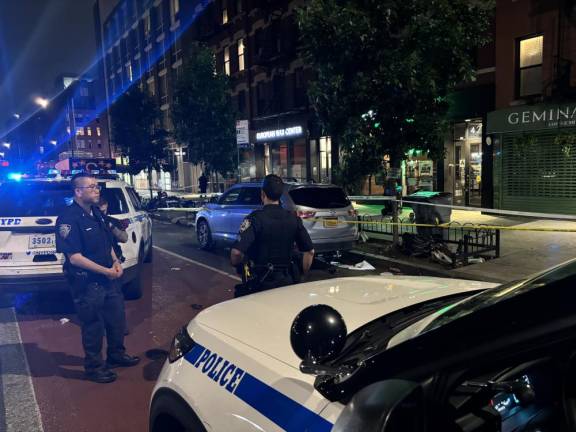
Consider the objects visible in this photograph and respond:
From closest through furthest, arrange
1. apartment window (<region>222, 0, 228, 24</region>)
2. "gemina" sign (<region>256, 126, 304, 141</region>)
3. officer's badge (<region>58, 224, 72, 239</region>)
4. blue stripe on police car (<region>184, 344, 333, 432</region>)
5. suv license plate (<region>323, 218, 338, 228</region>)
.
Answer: blue stripe on police car (<region>184, 344, 333, 432</region>), officer's badge (<region>58, 224, 72, 239</region>), suv license plate (<region>323, 218, 338, 228</region>), "gemina" sign (<region>256, 126, 304, 141</region>), apartment window (<region>222, 0, 228, 24</region>)

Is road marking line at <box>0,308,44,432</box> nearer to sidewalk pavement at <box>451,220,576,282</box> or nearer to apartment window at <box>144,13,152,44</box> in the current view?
sidewalk pavement at <box>451,220,576,282</box>

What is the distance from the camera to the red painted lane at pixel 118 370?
152 inches

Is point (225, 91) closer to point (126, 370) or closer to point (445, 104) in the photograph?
point (445, 104)

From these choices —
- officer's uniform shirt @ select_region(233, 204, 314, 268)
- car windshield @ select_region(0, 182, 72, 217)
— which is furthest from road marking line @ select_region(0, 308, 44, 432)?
officer's uniform shirt @ select_region(233, 204, 314, 268)

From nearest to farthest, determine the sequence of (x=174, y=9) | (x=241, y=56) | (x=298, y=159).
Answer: (x=298, y=159)
(x=241, y=56)
(x=174, y=9)

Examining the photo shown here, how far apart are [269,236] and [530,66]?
14179 mm

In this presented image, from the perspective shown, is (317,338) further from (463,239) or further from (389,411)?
(463,239)

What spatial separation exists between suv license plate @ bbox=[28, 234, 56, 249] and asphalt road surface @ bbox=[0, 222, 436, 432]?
0.99 metres

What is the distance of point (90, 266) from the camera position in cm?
436

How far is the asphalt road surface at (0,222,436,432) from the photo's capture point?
3885 mm

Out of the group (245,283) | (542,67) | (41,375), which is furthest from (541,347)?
(542,67)

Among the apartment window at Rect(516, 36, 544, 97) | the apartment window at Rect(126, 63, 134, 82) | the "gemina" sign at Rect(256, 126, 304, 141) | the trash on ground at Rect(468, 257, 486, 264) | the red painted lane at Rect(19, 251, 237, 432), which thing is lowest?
the red painted lane at Rect(19, 251, 237, 432)

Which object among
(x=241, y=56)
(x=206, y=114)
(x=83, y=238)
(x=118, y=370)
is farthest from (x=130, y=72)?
(x=118, y=370)

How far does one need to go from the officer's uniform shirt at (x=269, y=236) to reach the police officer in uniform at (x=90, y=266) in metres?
1.46
